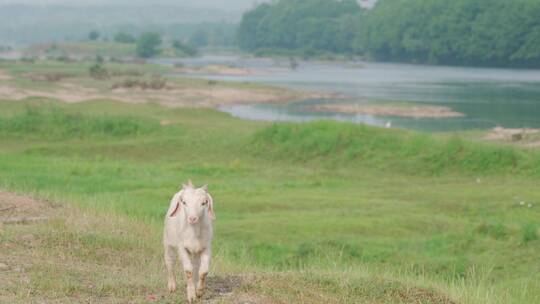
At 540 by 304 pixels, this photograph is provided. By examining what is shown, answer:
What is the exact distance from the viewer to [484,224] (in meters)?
18.4

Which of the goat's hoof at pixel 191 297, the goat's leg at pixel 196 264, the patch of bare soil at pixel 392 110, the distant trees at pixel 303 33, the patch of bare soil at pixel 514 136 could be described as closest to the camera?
the goat's hoof at pixel 191 297

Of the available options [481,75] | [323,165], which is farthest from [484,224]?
[481,75]

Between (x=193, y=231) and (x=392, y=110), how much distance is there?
170 ft

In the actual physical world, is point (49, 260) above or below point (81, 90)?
above

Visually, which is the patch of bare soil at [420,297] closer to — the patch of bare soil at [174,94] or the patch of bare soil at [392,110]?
the patch of bare soil at [174,94]

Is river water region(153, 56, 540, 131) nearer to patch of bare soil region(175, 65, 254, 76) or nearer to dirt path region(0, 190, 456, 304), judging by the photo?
patch of bare soil region(175, 65, 254, 76)

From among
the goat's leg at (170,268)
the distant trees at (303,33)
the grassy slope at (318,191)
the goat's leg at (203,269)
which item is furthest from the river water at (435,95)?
the distant trees at (303,33)

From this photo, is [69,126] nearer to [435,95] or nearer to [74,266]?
[74,266]

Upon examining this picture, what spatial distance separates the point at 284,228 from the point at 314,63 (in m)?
132

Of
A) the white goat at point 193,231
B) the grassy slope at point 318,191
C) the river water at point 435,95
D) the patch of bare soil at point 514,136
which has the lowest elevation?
the river water at point 435,95

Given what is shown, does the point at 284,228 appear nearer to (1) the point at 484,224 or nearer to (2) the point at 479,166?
(1) the point at 484,224

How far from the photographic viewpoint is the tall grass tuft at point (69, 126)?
37.1 meters

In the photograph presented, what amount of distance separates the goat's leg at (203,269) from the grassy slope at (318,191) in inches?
29.1

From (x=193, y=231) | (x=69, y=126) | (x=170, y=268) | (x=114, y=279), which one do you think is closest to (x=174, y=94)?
(x=69, y=126)
